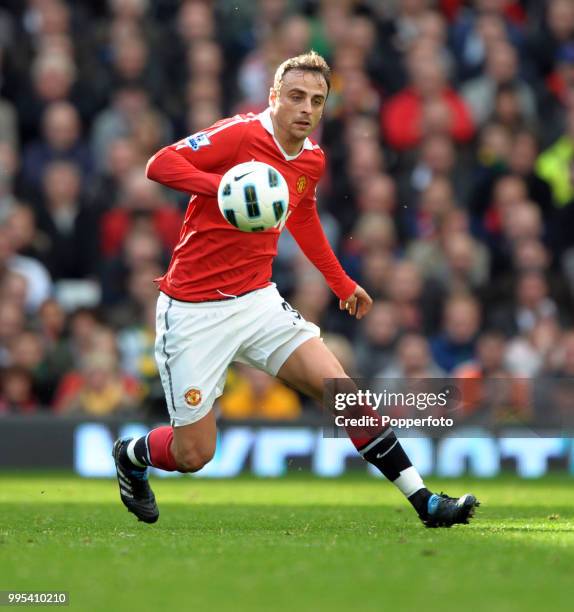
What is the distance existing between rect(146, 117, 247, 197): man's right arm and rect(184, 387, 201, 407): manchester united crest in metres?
1.08

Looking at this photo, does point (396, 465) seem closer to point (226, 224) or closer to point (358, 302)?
point (358, 302)

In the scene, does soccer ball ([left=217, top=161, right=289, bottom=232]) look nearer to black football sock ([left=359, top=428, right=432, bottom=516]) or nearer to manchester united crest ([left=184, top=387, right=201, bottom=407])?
manchester united crest ([left=184, top=387, right=201, bottom=407])

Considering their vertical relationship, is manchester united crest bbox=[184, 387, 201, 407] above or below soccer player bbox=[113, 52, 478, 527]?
below

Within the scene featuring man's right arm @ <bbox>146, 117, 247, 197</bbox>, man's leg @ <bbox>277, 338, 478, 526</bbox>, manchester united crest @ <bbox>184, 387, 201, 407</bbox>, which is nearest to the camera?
man's right arm @ <bbox>146, 117, 247, 197</bbox>

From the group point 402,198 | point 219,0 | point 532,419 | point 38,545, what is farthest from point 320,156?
point 219,0

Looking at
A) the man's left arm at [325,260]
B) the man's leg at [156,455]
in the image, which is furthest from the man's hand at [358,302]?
the man's leg at [156,455]

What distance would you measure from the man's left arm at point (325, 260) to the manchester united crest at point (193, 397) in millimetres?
1051

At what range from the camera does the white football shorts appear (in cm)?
835

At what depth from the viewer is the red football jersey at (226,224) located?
27.1 feet

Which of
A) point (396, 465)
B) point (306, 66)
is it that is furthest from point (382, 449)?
point (306, 66)

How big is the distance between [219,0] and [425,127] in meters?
2.85

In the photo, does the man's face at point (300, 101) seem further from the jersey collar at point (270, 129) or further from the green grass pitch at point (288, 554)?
the green grass pitch at point (288, 554)

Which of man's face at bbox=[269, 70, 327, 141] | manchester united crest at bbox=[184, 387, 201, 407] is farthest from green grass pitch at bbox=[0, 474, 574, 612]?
man's face at bbox=[269, 70, 327, 141]

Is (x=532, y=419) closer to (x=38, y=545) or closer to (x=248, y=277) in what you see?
(x=248, y=277)
